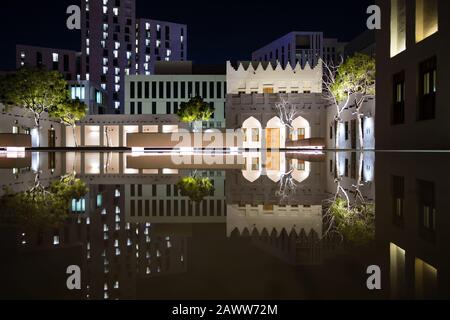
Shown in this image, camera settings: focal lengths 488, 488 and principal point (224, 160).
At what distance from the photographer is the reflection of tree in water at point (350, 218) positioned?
3204mm

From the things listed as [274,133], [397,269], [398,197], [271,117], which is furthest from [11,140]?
[397,269]

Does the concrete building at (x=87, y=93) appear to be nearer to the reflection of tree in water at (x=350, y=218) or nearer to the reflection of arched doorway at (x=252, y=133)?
the reflection of arched doorway at (x=252, y=133)

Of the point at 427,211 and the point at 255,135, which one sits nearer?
the point at 427,211

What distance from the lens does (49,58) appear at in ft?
294

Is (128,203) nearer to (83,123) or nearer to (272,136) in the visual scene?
(272,136)

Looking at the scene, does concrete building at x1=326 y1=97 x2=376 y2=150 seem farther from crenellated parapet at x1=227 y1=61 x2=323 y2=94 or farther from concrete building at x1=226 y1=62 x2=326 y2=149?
crenellated parapet at x1=227 y1=61 x2=323 y2=94

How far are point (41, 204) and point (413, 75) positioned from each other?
21.3m

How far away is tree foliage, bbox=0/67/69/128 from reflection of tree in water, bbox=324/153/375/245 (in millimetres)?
36696

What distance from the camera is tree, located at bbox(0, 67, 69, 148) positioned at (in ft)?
125

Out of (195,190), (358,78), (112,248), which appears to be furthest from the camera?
(358,78)

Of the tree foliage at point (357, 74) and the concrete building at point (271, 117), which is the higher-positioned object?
the tree foliage at point (357, 74)

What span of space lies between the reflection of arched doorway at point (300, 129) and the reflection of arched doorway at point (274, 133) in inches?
38.5

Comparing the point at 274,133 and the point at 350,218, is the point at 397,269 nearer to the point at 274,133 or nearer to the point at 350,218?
the point at 350,218

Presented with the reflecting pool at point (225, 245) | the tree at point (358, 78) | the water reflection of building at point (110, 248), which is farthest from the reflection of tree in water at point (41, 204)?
the tree at point (358, 78)
